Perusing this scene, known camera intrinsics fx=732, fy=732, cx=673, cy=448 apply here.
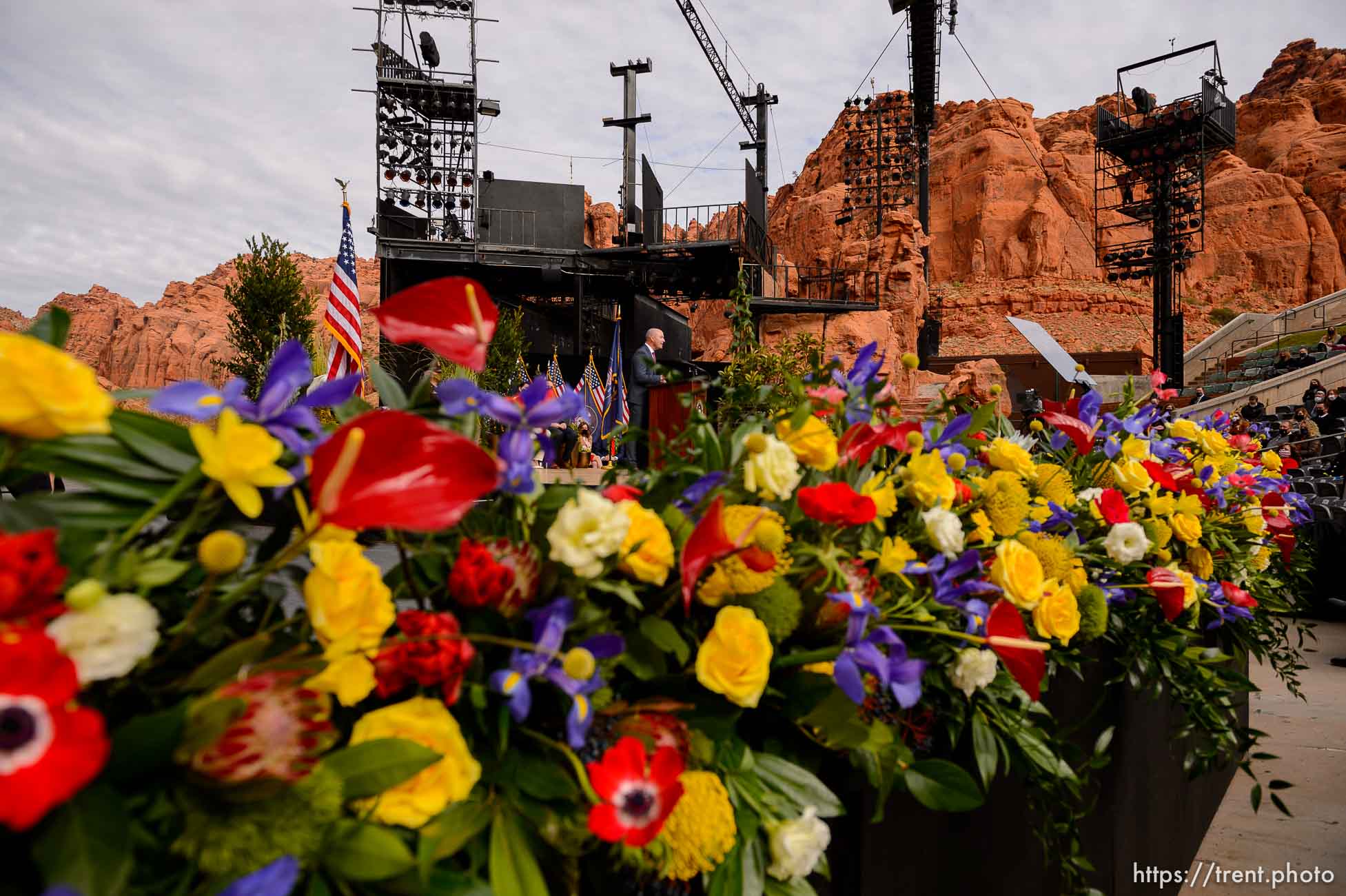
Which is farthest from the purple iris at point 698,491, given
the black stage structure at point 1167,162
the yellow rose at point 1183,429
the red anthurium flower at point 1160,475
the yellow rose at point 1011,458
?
the black stage structure at point 1167,162

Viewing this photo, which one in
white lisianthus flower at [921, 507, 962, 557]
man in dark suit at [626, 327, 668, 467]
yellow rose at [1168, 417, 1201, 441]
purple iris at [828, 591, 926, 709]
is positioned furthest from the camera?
man in dark suit at [626, 327, 668, 467]

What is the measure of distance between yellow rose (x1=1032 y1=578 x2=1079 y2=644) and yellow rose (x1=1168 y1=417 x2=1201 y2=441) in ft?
4.01

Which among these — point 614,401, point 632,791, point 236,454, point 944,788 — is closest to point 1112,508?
point 944,788

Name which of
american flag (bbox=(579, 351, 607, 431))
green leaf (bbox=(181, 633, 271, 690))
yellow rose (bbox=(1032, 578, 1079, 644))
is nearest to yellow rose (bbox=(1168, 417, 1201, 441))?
yellow rose (bbox=(1032, 578, 1079, 644))

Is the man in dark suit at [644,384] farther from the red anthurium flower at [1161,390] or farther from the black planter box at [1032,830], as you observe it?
the black planter box at [1032,830]

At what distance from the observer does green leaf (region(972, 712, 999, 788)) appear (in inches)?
31.3

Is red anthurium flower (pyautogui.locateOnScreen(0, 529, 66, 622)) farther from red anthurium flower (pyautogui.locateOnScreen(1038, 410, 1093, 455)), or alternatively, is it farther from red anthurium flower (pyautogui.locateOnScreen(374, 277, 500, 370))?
red anthurium flower (pyautogui.locateOnScreen(1038, 410, 1093, 455))

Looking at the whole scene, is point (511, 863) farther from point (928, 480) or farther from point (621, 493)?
point (928, 480)

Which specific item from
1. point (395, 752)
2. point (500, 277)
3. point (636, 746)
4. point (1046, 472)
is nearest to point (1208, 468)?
point (1046, 472)

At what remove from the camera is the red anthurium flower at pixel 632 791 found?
456 millimetres

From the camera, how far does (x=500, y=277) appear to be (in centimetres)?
1686

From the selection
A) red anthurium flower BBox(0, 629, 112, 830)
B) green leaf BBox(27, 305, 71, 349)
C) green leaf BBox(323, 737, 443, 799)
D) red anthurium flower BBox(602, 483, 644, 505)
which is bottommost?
green leaf BBox(323, 737, 443, 799)

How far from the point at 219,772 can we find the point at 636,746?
9.7 inches

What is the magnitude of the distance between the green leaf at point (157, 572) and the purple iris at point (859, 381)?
68 centimetres
